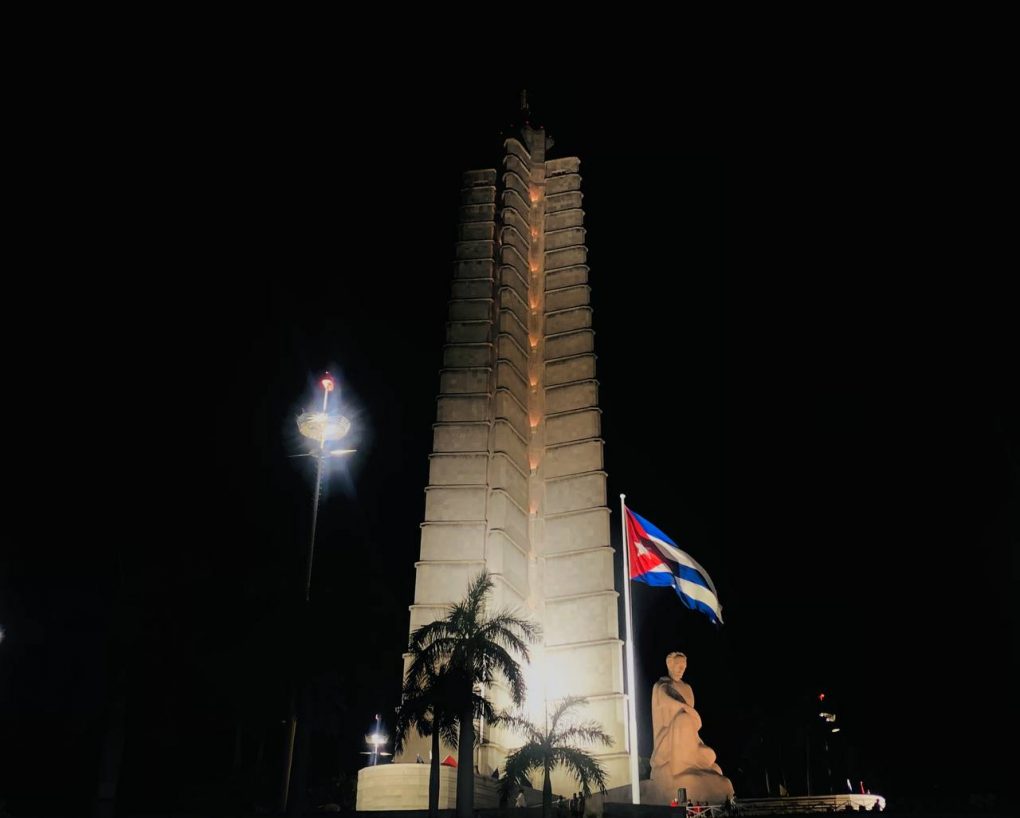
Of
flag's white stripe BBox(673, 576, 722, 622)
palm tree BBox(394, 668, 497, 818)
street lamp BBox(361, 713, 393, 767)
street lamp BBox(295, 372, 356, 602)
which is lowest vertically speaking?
palm tree BBox(394, 668, 497, 818)

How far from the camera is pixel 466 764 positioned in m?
20.1

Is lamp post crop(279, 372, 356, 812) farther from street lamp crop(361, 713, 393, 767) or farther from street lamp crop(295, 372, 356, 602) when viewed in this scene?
street lamp crop(361, 713, 393, 767)

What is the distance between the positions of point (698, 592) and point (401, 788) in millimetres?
10186

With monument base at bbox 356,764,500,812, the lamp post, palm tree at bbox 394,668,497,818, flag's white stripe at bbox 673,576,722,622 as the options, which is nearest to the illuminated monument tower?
monument base at bbox 356,764,500,812

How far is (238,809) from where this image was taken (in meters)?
27.6

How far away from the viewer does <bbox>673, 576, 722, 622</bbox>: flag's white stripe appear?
27.9 meters

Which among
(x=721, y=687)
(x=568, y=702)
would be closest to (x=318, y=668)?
(x=568, y=702)

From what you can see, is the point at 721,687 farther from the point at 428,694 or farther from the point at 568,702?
the point at 428,694

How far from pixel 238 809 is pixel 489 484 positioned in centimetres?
1516

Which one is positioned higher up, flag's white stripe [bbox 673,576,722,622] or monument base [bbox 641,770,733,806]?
flag's white stripe [bbox 673,576,722,622]

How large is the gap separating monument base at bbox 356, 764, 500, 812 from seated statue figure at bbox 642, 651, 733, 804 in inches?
198

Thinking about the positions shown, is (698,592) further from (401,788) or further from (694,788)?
(401,788)

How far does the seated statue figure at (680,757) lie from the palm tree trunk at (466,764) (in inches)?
272

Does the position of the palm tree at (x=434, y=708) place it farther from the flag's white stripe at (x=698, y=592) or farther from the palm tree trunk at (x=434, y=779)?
the flag's white stripe at (x=698, y=592)
